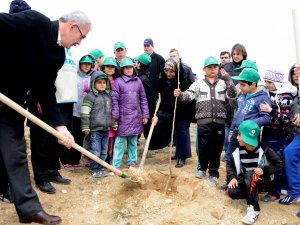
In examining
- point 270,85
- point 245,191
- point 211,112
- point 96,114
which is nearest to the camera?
point 245,191

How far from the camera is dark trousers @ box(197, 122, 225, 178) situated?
4.66 meters

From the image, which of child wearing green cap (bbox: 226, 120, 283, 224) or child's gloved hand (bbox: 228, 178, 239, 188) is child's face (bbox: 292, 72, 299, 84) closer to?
child wearing green cap (bbox: 226, 120, 283, 224)

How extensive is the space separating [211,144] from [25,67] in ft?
9.36

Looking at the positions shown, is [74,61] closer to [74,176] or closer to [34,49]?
[34,49]

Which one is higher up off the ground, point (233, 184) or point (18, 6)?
point (18, 6)

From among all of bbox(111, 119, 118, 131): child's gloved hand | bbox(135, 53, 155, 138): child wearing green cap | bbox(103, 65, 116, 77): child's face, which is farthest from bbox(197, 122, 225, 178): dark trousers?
bbox(103, 65, 116, 77): child's face

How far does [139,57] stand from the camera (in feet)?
19.2

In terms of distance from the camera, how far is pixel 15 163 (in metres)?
3.07

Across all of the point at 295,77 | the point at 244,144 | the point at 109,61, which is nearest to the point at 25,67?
the point at 109,61

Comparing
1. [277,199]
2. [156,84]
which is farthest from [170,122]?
[277,199]

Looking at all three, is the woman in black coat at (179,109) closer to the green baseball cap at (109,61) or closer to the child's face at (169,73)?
the child's face at (169,73)

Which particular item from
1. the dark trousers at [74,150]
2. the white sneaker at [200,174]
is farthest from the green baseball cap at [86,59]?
the white sneaker at [200,174]

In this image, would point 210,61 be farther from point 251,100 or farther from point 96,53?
point 96,53

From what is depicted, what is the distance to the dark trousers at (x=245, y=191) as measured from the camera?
12.3ft
